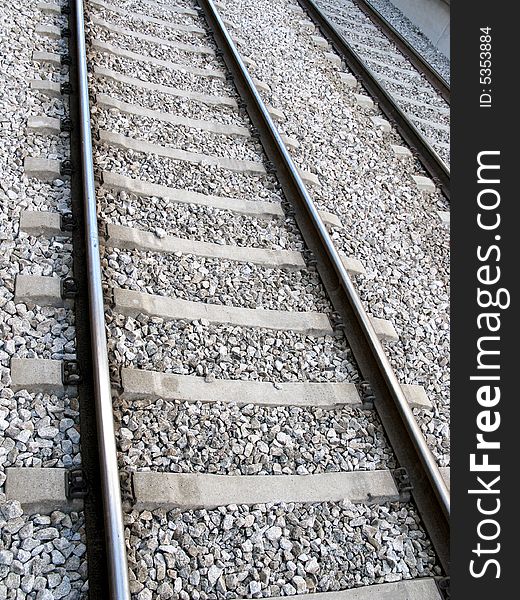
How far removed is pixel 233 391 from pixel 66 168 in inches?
83.4

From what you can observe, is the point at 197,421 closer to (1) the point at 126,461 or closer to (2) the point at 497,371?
(1) the point at 126,461

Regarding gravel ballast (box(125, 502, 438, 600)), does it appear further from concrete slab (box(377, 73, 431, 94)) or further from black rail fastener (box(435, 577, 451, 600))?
concrete slab (box(377, 73, 431, 94))

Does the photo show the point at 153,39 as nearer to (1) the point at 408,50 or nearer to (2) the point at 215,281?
(1) the point at 408,50

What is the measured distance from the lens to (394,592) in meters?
3.38

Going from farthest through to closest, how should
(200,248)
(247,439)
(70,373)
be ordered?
(200,248)
(247,439)
(70,373)

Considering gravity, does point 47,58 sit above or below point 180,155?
above

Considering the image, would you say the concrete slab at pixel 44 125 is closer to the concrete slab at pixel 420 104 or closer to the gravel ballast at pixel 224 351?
the gravel ballast at pixel 224 351

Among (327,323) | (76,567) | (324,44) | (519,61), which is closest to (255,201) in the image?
(327,323)

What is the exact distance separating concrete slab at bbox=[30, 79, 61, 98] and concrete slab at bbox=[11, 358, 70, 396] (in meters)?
2.90

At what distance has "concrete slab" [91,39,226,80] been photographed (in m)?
6.76

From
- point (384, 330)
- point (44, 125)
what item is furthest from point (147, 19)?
point (384, 330)

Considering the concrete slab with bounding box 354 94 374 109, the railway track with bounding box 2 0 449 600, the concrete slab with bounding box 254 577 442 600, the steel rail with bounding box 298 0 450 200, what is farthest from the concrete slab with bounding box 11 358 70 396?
the concrete slab with bounding box 354 94 374 109

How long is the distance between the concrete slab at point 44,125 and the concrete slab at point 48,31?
5.10 ft

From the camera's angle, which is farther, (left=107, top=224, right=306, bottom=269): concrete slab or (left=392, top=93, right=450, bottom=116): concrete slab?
(left=392, top=93, right=450, bottom=116): concrete slab
